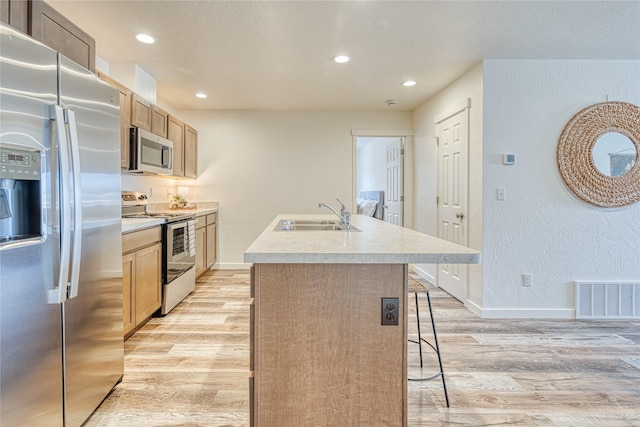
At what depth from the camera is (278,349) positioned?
1306 mm

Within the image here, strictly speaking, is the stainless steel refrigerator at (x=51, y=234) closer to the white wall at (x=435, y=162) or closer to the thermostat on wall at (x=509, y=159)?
the white wall at (x=435, y=162)

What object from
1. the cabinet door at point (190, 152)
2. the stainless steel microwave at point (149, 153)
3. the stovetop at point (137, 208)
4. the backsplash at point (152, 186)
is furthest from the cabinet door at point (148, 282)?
the cabinet door at point (190, 152)

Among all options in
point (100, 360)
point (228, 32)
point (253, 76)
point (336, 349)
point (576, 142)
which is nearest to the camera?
point (336, 349)

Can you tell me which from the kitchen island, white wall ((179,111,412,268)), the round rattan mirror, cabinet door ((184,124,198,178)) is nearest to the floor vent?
the round rattan mirror

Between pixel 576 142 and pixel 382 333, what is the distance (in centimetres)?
297

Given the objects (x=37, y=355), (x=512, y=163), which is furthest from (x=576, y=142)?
(x=37, y=355)

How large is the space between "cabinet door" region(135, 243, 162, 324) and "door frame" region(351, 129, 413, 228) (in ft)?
Result: 9.71

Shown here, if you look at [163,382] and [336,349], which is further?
[163,382]

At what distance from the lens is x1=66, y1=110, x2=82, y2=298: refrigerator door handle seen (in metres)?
1.45

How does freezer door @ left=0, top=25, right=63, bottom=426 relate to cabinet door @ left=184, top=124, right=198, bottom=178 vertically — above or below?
below

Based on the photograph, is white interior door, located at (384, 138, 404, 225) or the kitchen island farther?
white interior door, located at (384, 138, 404, 225)

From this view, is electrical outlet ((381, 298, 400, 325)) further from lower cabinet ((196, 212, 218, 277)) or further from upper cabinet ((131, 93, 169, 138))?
lower cabinet ((196, 212, 218, 277))

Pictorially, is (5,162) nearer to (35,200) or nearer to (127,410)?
(35,200)

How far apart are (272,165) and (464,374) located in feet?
12.7
